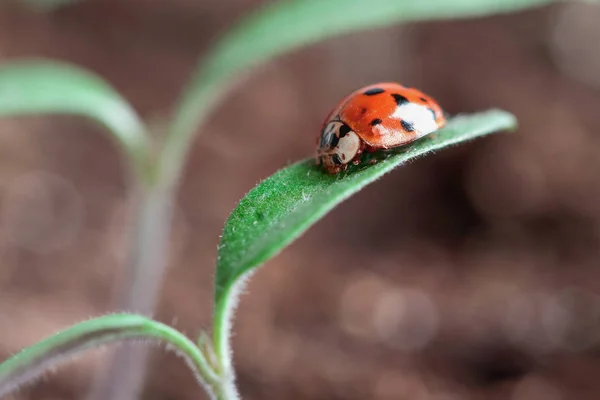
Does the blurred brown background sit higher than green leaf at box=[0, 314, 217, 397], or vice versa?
the blurred brown background

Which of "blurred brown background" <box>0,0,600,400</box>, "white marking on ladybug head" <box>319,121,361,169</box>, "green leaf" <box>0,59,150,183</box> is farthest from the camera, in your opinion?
"blurred brown background" <box>0,0,600,400</box>

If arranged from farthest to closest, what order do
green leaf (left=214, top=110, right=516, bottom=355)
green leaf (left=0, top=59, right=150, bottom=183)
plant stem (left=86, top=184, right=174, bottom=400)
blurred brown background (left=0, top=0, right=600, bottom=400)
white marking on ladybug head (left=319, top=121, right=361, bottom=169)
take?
blurred brown background (left=0, top=0, right=600, bottom=400) → plant stem (left=86, top=184, right=174, bottom=400) → green leaf (left=0, top=59, right=150, bottom=183) → white marking on ladybug head (left=319, top=121, right=361, bottom=169) → green leaf (left=214, top=110, right=516, bottom=355)

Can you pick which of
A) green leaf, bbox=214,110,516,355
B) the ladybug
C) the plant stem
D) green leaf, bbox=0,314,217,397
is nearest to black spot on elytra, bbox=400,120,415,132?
the ladybug

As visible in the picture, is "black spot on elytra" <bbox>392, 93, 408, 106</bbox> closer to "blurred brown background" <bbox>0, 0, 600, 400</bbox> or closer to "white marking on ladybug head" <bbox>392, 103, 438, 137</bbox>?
"white marking on ladybug head" <bbox>392, 103, 438, 137</bbox>

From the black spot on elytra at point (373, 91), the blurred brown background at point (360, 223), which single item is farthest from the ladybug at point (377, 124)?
the blurred brown background at point (360, 223)

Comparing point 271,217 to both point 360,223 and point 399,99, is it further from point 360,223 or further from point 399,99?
point 360,223

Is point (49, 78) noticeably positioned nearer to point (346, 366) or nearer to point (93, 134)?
point (346, 366)

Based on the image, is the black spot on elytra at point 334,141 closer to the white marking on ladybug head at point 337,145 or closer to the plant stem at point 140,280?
the white marking on ladybug head at point 337,145

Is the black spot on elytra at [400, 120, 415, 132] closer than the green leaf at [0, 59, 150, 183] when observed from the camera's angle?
Yes
